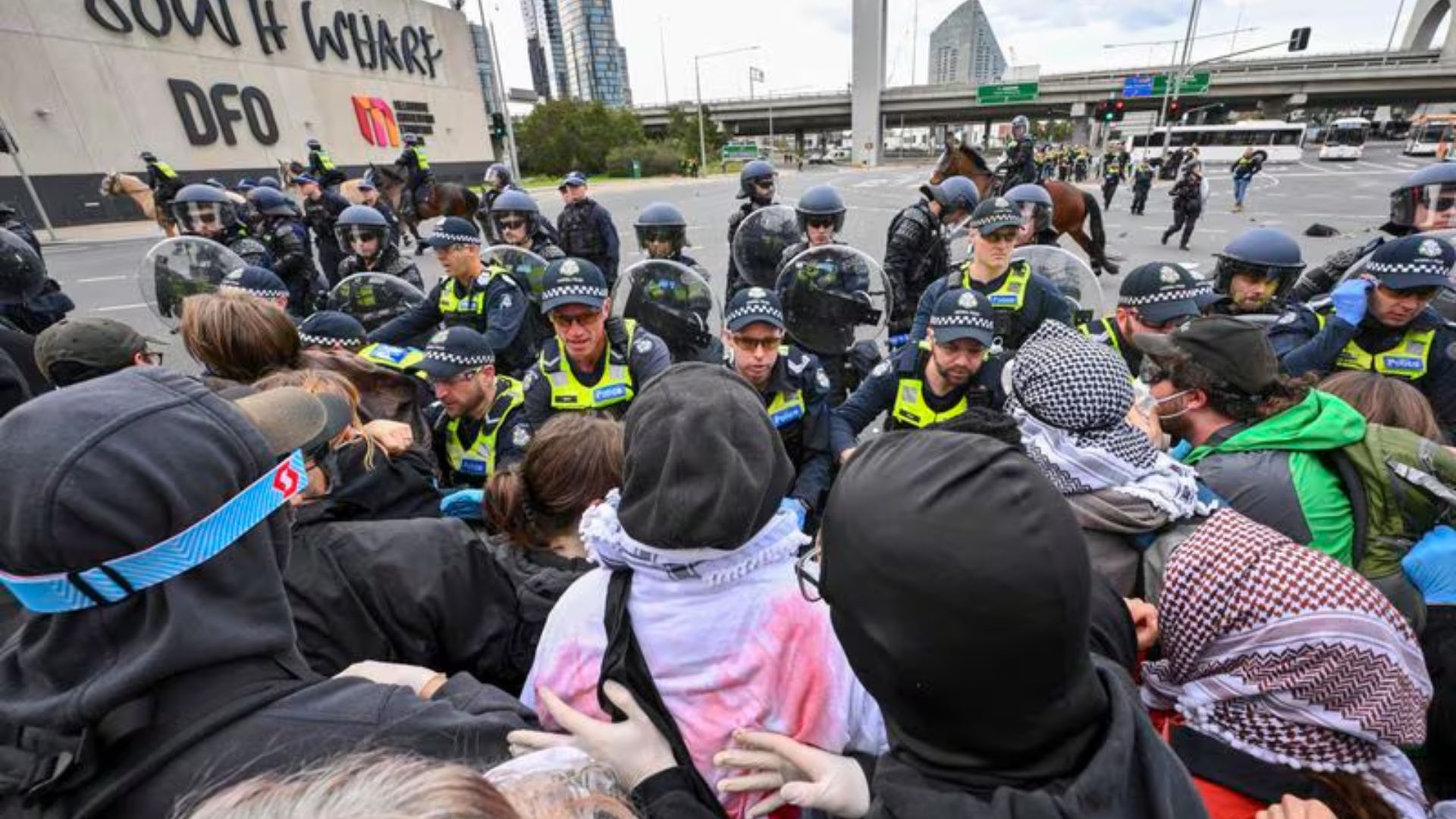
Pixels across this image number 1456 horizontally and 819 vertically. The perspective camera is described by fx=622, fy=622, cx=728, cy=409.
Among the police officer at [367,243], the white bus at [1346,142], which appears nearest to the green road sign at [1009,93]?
the white bus at [1346,142]

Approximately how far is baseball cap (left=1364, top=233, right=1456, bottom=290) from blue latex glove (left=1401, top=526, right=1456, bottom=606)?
1797 mm

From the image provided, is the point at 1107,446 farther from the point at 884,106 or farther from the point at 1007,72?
the point at 1007,72

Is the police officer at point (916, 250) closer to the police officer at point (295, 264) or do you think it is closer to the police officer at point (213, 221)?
the police officer at point (295, 264)

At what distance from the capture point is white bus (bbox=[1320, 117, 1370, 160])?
31.0m

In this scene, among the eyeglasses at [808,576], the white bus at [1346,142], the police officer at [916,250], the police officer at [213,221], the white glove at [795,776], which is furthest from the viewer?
the white bus at [1346,142]

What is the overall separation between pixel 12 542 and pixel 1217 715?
1864 millimetres

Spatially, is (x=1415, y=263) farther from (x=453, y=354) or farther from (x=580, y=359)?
(x=453, y=354)

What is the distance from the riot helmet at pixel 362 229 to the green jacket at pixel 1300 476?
5.20m

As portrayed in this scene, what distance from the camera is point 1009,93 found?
153 ft

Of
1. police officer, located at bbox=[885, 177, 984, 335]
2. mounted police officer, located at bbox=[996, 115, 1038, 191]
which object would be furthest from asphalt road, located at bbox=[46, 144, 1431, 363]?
mounted police officer, located at bbox=[996, 115, 1038, 191]

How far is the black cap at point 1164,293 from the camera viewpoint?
3.03m

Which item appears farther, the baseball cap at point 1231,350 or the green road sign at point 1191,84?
the green road sign at point 1191,84

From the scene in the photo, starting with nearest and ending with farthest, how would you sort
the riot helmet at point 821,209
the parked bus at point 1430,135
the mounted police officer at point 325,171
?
the riot helmet at point 821,209 → the mounted police officer at point 325,171 → the parked bus at point 1430,135

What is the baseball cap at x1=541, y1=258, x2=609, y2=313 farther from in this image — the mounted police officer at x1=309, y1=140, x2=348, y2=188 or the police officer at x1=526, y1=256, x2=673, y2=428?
the mounted police officer at x1=309, y1=140, x2=348, y2=188
